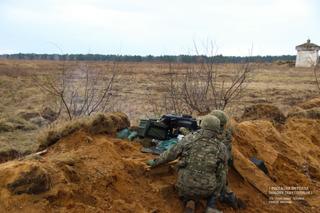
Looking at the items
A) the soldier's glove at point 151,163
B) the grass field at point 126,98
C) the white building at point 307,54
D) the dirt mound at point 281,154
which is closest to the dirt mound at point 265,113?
the dirt mound at point 281,154

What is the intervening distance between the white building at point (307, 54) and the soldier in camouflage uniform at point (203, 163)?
39.4 m

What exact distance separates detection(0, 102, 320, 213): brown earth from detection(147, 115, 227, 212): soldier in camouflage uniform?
1.24 feet

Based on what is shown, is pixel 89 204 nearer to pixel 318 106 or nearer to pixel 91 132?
pixel 91 132

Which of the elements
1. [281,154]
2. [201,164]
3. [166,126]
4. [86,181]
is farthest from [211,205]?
[281,154]

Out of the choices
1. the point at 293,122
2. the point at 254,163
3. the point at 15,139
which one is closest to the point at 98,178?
the point at 254,163

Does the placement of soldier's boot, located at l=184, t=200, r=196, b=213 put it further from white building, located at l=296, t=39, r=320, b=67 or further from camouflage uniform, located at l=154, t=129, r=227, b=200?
white building, located at l=296, t=39, r=320, b=67

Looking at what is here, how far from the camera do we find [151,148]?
725 cm

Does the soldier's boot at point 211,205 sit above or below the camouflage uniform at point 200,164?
below

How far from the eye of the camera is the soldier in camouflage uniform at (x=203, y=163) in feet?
18.6

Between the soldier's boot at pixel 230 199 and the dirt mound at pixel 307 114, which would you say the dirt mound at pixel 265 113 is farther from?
the soldier's boot at pixel 230 199

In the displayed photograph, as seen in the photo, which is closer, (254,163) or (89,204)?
(89,204)

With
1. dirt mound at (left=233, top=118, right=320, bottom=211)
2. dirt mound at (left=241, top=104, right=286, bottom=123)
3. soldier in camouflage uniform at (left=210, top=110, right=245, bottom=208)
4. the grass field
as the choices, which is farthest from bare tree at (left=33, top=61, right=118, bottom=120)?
soldier in camouflage uniform at (left=210, top=110, right=245, bottom=208)

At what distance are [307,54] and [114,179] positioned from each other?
43980mm

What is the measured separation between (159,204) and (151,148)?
145 cm
